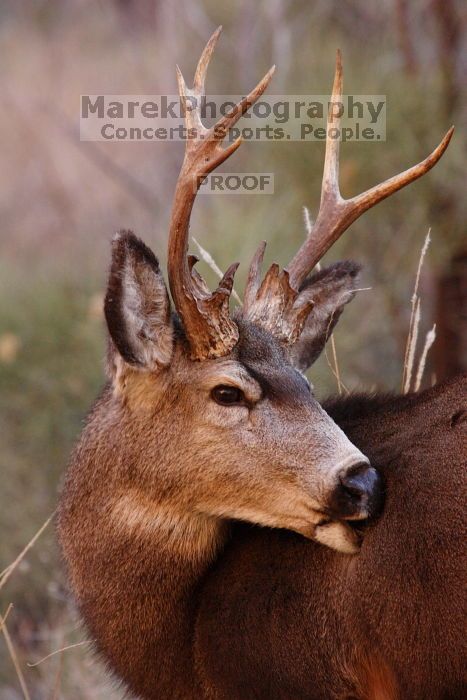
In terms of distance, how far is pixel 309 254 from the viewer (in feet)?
15.9

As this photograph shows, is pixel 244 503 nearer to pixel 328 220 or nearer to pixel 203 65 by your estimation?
pixel 328 220

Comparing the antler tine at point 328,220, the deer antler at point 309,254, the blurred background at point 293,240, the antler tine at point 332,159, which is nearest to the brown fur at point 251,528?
the deer antler at point 309,254

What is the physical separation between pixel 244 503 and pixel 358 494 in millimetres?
450

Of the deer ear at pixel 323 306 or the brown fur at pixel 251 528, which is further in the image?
the deer ear at pixel 323 306

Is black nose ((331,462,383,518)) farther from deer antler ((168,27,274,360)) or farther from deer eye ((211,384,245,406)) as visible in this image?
deer antler ((168,27,274,360))

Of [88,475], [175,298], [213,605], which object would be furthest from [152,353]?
[213,605]

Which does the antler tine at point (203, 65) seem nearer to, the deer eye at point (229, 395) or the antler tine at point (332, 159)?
the antler tine at point (332, 159)

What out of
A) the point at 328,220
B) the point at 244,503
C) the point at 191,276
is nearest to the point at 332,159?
the point at 328,220

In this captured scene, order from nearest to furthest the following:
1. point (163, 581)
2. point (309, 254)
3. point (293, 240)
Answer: point (163, 581)
point (309, 254)
point (293, 240)

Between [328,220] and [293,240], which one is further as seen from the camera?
[293,240]

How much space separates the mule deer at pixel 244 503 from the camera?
392 centimetres

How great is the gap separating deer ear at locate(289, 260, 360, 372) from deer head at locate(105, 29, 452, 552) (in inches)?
15.1

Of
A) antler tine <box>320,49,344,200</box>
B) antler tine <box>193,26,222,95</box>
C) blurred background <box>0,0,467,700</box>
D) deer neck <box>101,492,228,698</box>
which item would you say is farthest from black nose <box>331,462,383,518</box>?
blurred background <box>0,0,467,700</box>

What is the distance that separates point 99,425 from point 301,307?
2.86 feet
